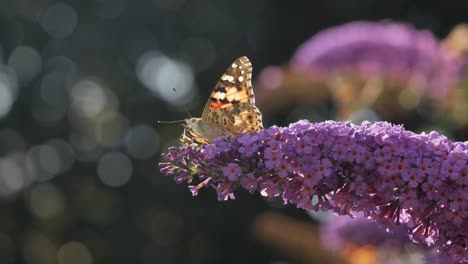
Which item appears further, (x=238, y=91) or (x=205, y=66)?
(x=205, y=66)

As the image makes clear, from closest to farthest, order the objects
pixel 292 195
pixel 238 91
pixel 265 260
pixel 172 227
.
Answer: pixel 292 195, pixel 238 91, pixel 265 260, pixel 172 227

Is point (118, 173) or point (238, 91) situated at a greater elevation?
point (238, 91)

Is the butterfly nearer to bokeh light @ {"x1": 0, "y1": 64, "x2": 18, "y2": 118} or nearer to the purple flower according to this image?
the purple flower

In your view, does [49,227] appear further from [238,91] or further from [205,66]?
[238,91]

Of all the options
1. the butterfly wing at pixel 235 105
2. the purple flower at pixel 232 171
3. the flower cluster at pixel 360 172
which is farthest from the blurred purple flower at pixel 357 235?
the purple flower at pixel 232 171

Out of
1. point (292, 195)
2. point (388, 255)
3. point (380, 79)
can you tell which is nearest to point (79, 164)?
point (380, 79)

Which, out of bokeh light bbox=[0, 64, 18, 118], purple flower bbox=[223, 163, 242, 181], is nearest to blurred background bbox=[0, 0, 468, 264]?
bokeh light bbox=[0, 64, 18, 118]

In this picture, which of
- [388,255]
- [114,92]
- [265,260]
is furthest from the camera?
[114,92]

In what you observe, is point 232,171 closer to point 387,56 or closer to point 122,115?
point 387,56
